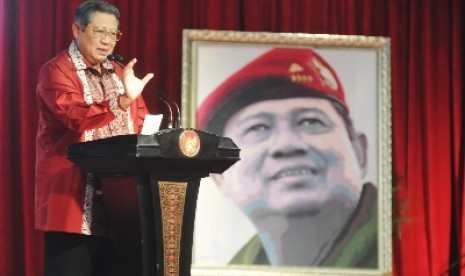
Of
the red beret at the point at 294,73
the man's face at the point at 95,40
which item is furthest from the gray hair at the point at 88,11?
the red beret at the point at 294,73

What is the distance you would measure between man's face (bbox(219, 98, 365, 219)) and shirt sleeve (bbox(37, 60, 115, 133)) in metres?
1.40

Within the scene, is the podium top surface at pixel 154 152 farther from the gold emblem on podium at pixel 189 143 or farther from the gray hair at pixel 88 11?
the gray hair at pixel 88 11

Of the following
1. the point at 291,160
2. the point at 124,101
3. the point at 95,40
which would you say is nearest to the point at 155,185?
the point at 124,101

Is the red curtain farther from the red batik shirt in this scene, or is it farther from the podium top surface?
the podium top surface

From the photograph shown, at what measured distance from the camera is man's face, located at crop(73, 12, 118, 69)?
247 centimetres

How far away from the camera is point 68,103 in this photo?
2279 millimetres

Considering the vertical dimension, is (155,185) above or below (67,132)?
below

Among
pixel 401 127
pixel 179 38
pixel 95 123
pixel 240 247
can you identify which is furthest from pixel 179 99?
pixel 95 123

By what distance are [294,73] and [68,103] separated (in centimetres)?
170

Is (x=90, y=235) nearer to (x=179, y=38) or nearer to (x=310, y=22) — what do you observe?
(x=179, y=38)

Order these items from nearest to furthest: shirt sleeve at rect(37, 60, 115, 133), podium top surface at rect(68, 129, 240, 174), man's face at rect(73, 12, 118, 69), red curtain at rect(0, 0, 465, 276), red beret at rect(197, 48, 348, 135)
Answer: podium top surface at rect(68, 129, 240, 174) → shirt sleeve at rect(37, 60, 115, 133) → man's face at rect(73, 12, 118, 69) → red curtain at rect(0, 0, 465, 276) → red beret at rect(197, 48, 348, 135)

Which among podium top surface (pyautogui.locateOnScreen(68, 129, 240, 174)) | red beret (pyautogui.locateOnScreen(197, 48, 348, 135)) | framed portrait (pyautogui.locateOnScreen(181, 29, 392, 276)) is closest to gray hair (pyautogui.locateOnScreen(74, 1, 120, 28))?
podium top surface (pyautogui.locateOnScreen(68, 129, 240, 174))

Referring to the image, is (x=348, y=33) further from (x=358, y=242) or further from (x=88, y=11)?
(x=88, y=11)

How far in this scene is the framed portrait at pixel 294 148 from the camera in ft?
11.9
